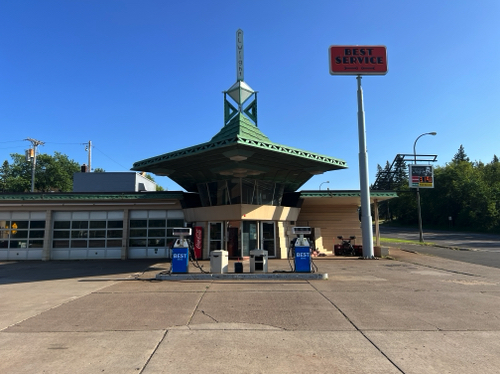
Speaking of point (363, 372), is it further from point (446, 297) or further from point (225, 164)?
point (225, 164)

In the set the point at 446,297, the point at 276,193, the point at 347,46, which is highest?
the point at 347,46

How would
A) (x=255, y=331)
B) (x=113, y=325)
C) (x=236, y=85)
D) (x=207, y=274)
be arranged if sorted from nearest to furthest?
(x=255, y=331) → (x=113, y=325) → (x=207, y=274) → (x=236, y=85)

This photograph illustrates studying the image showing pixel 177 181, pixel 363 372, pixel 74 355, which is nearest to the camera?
pixel 363 372

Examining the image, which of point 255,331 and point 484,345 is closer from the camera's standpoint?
point 484,345

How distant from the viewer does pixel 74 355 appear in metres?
5.00

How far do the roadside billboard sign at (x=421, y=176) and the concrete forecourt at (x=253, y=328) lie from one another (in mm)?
23525

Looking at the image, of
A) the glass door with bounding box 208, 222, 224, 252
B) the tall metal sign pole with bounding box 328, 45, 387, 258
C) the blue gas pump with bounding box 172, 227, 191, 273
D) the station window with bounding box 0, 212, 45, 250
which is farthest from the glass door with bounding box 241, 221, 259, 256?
the station window with bounding box 0, 212, 45, 250

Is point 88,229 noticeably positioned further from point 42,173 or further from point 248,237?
point 42,173

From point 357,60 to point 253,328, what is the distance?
1946 cm

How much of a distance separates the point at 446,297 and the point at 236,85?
1554 centimetres

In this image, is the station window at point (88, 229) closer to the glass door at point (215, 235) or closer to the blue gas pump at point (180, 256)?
the glass door at point (215, 235)

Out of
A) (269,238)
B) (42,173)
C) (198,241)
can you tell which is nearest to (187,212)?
(198,241)

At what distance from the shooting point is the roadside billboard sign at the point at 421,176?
32906 mm

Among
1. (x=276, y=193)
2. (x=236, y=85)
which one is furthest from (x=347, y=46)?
(x=276, y=193)
